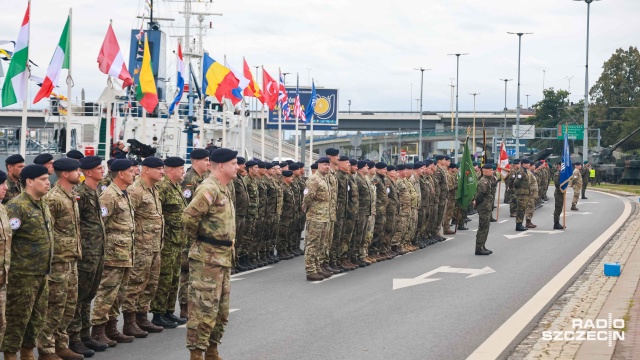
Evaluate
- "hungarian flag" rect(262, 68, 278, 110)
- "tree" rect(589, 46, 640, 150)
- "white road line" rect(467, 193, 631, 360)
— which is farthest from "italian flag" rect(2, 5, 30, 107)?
"tree" rect(589, 46, 640, 150)

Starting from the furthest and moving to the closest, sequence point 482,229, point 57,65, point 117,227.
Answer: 1. point 57,65
2. point 482,229
3. point 117,227

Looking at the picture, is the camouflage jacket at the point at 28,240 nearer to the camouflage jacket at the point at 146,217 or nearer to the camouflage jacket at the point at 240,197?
the camouflage jacket at the point at 146,217

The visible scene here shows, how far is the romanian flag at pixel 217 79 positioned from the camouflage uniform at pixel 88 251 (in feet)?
47.9

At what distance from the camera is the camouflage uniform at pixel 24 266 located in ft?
24.0

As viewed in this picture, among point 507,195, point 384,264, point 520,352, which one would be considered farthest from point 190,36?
point 520,352

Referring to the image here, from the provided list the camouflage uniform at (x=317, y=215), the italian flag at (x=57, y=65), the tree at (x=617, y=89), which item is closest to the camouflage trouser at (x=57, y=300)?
the camouflage uniform at (x=317, y=215)

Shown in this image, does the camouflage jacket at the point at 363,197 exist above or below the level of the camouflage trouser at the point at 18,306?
above

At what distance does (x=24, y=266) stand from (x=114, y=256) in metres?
1.48

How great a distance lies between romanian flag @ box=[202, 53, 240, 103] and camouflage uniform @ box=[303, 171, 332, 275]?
32.0 ft

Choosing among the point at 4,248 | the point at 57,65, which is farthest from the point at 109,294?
the point at 57,65

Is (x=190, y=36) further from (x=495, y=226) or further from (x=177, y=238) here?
(x=177, y=238)

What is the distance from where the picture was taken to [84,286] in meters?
8.50

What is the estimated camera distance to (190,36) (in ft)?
127

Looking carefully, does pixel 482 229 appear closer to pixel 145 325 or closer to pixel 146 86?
pixel 146 86
